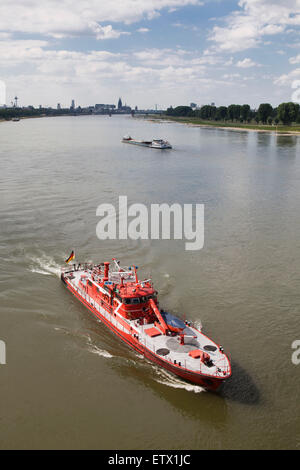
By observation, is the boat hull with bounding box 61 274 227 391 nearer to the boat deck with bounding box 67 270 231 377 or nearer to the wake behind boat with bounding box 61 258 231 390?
the wake behind boat with bounding box 61 258 231 390

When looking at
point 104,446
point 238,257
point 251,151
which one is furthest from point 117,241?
point 251,151

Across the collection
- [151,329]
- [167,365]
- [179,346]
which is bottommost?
[167,365]

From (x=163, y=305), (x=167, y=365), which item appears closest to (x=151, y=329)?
(x=167, y=365)

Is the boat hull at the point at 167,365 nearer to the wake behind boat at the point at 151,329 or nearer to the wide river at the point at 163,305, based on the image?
the wake behind boat at the point at 151,329

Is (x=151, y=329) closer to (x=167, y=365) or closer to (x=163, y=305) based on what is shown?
(x=167, y=365)

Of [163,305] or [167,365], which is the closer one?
[167,365]

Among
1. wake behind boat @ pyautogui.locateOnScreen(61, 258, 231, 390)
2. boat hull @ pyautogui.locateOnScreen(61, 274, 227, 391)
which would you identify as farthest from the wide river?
wake behind boat @ pyautogui.locateOnScreen(61, 258, 231, 390)
